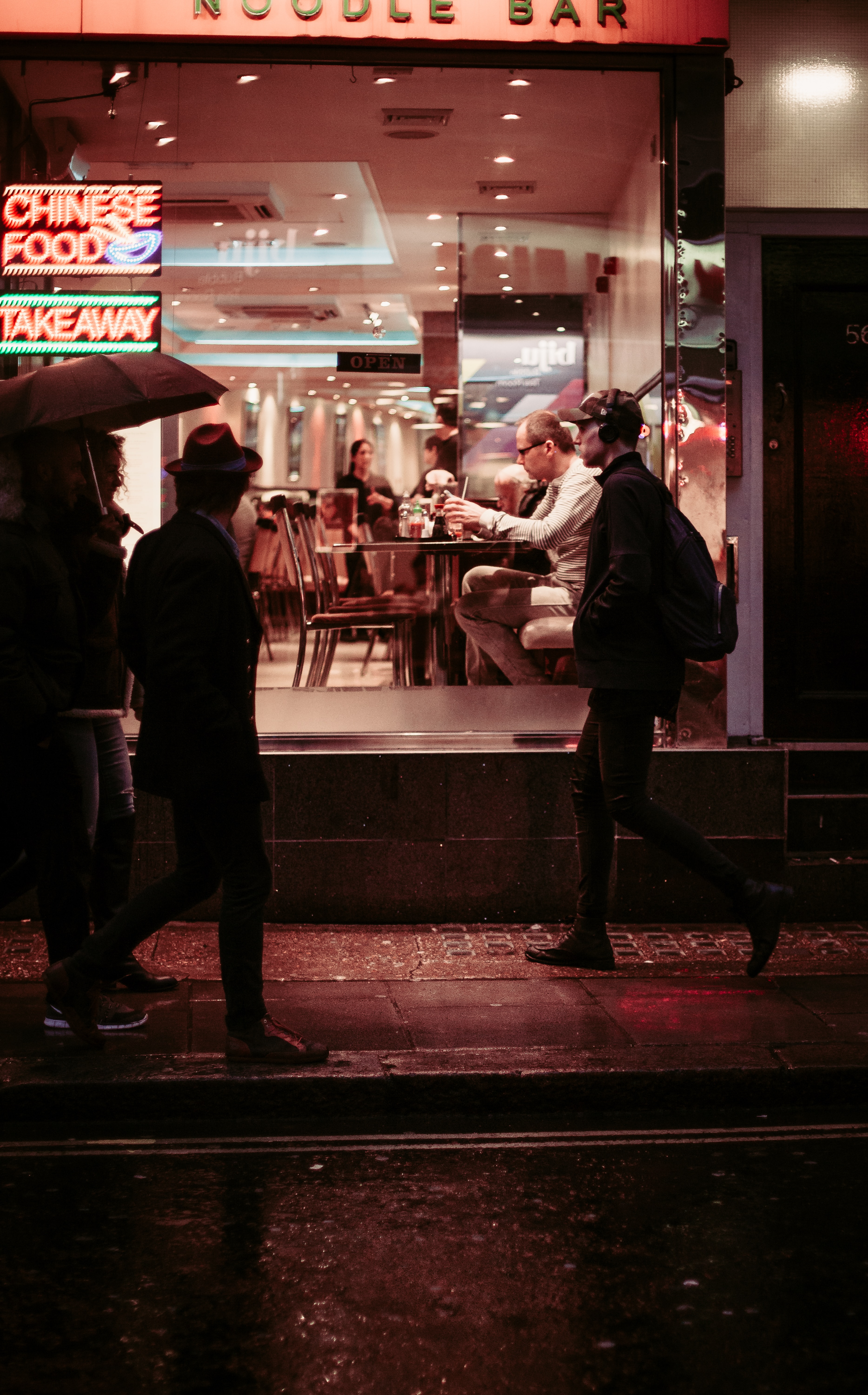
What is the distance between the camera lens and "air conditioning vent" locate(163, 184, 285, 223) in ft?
25.8

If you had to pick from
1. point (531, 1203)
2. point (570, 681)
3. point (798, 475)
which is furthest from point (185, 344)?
point (531, 1203)

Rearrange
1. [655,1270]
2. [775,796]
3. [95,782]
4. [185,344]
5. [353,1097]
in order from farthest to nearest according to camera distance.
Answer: [185,344], [775,796], [95,782], [353,1097], [655,1270]

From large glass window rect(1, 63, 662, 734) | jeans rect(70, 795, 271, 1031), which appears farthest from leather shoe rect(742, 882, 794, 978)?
jeans rect(70, 795, 271, 1031)

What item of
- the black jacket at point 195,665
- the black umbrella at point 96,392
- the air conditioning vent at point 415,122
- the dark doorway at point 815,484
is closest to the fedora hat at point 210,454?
the black jacket at point 195,665

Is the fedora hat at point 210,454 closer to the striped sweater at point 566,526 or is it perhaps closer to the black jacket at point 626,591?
the black jacket at point 626,591

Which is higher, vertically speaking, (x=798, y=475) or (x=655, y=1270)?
(x=798, y=475)

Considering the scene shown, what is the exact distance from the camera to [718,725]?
7059 mm

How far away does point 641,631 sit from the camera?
5.70 metres

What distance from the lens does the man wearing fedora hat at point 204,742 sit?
180 inches

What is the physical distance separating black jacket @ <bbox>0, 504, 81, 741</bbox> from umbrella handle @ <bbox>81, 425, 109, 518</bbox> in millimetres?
493

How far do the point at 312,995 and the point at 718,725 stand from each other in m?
2.49

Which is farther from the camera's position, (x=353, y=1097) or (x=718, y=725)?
(x=718, y=725)

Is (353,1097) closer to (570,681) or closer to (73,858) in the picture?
(73,858)

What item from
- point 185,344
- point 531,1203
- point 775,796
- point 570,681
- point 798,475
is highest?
point 185,344
